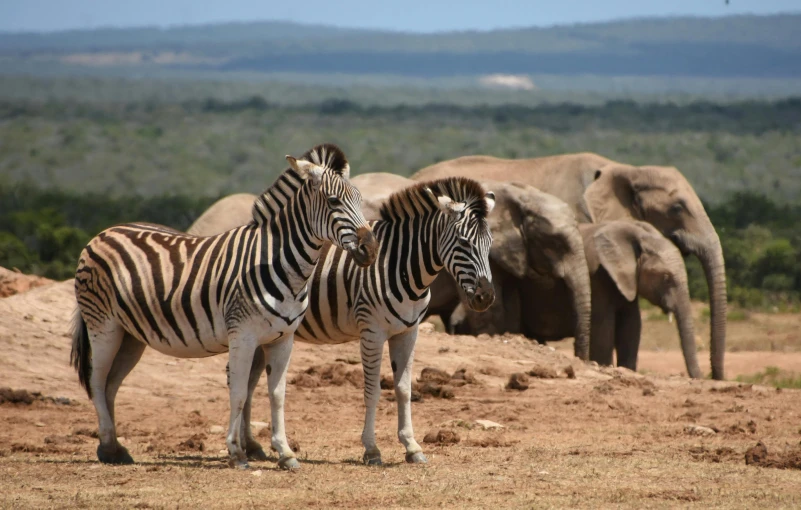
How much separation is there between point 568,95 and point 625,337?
148 meters

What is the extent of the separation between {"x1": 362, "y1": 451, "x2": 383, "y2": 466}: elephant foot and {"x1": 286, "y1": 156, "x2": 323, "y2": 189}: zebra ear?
1.91 m

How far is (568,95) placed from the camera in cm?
16188

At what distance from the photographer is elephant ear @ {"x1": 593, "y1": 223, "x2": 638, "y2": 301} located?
15789 mm

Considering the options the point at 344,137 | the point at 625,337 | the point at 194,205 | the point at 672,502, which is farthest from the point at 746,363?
the point at 344,137

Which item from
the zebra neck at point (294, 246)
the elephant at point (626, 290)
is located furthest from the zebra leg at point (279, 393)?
the elephant at point (626, 290)

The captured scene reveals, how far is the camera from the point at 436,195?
9.07 meters

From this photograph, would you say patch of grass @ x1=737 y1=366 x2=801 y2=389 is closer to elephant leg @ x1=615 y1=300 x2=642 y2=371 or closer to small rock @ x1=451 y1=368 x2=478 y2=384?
elephant leg @ x1=615 y1=300 x2=642 y2=371

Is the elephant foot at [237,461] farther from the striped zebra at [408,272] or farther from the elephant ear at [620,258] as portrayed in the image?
the elephant ear at [620,258]

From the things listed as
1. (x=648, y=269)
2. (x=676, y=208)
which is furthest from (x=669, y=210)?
(x=648, y=269)

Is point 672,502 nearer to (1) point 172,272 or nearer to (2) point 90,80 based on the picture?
(1) point 172,272

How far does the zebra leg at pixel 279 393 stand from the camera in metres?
8.53

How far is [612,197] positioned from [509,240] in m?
2.98

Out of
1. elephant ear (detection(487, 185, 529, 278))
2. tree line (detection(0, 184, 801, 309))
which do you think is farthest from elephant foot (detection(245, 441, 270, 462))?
tree line (detection(0, 184, 801, 309))

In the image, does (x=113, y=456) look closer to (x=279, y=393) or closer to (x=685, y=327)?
(x=279, y=393)
